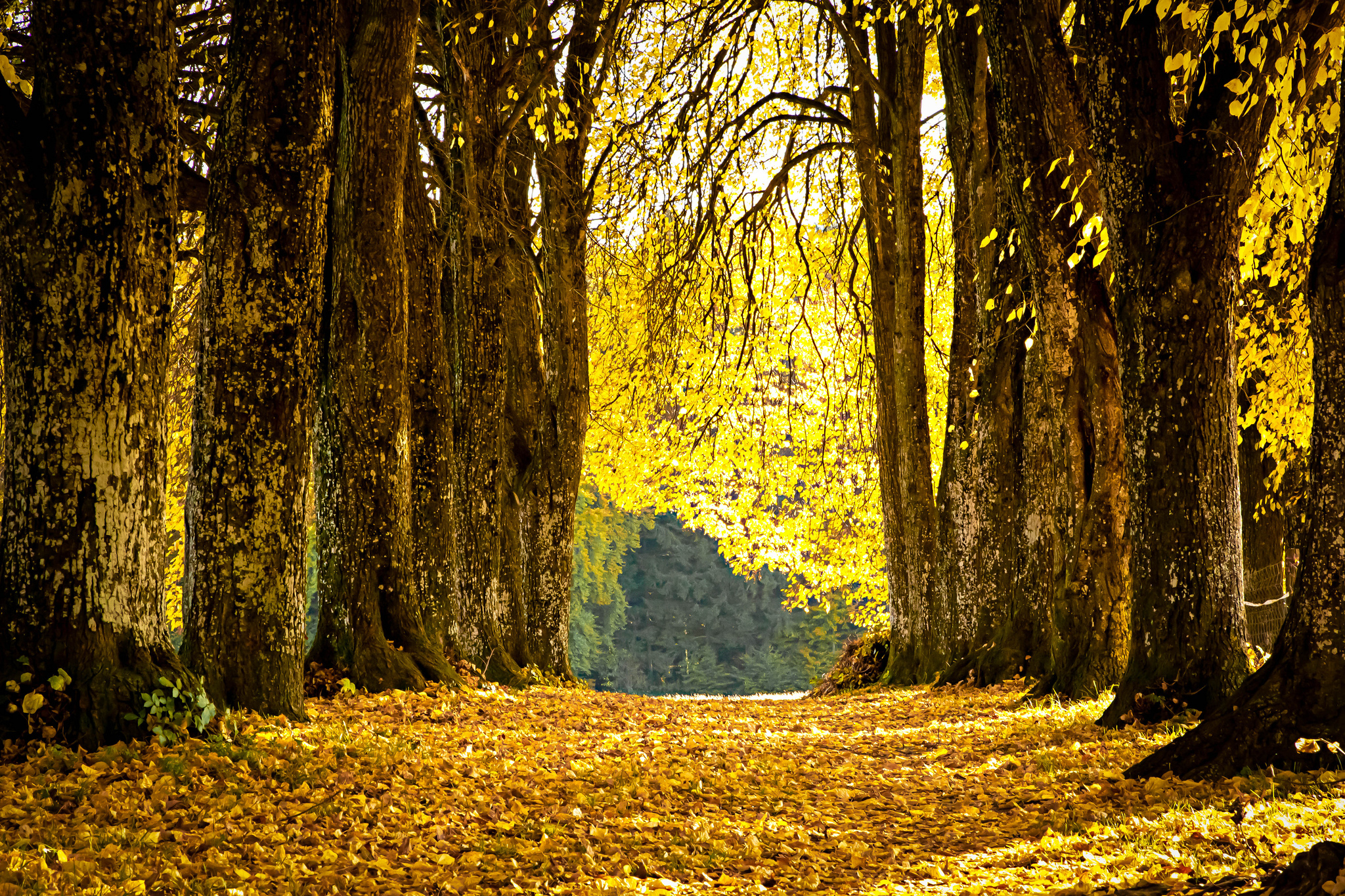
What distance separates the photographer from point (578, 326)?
10.8 m

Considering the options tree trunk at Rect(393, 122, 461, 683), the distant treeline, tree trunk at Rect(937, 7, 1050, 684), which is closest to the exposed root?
tree trunk at Rect(937, 7, 1050, 684)

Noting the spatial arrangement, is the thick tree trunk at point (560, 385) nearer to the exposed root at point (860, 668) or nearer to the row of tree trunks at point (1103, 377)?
the row of tree trunks at point (1103, 377)

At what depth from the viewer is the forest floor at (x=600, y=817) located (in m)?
3.30

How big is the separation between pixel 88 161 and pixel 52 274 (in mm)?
533

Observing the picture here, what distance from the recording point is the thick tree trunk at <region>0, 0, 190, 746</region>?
419 centimetres

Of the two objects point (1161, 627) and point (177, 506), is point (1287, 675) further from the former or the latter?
point (177, 506)

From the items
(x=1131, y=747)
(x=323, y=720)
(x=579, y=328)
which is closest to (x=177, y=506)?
(x=579, y=328)

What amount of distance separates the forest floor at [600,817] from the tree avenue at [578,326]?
1.36 ft

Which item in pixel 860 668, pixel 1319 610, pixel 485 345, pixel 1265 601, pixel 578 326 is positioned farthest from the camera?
pixel 860 668

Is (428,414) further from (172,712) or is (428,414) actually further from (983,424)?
(983,424)

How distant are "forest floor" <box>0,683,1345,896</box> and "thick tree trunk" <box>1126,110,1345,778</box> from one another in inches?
8.3

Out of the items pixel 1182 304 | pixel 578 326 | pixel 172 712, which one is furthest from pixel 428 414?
pixel 1182 304

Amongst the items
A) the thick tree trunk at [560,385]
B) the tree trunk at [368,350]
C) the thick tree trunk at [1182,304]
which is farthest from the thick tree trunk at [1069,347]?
the thick tree trunk at [560,385]

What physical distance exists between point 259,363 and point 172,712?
73.4 inches
